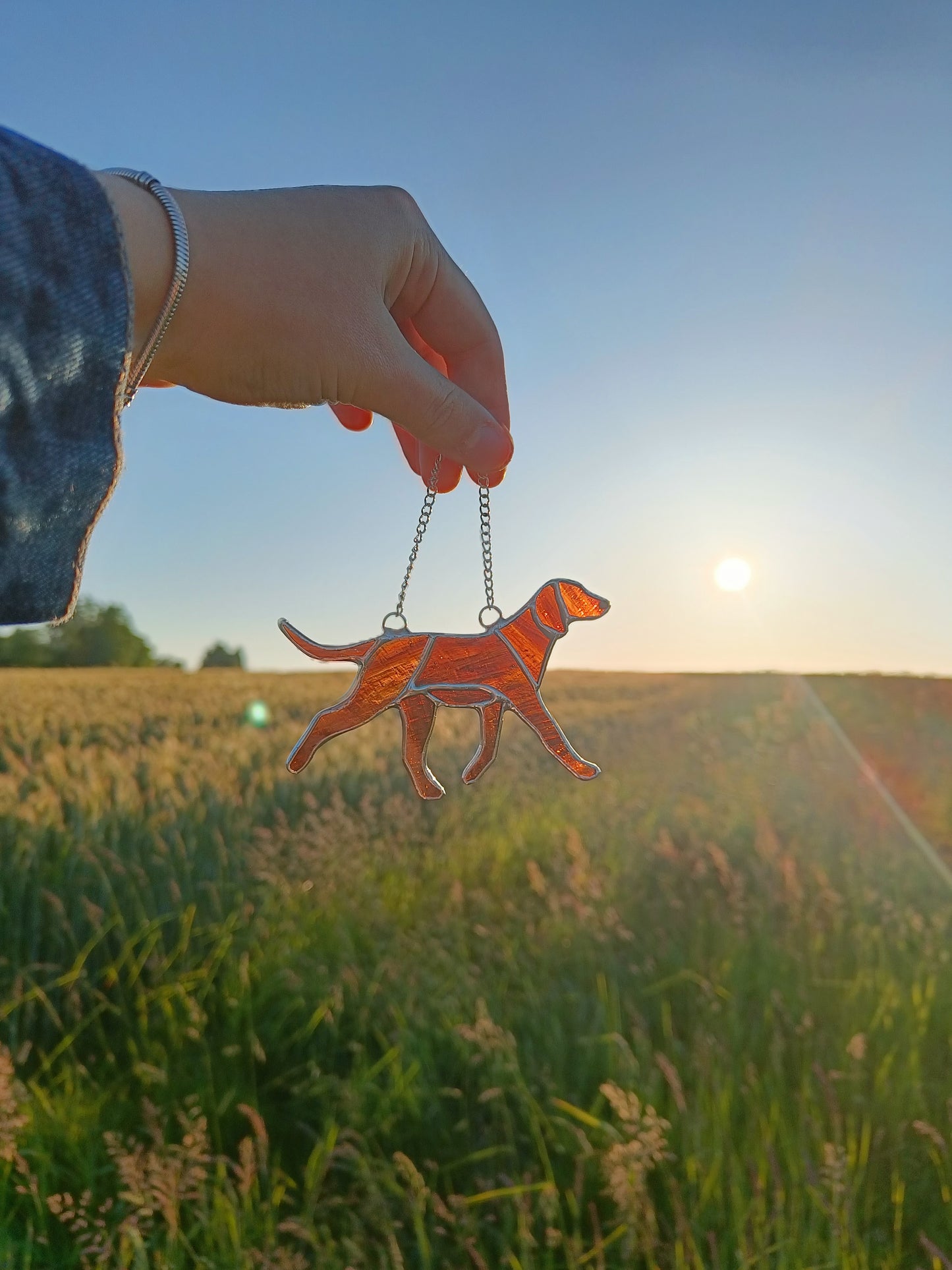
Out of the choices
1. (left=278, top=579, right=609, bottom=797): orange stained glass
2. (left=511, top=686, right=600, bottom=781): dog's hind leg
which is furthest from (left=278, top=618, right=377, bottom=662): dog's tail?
(left=511, top=686, right=600, bottom=781): dog's hind leg

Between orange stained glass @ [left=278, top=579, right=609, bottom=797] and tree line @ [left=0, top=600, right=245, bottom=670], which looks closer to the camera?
orange stained glass @ [left=278, top=579, right=609, bottom=797]

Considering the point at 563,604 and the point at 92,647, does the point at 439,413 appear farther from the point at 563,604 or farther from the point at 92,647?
the point at 92,647

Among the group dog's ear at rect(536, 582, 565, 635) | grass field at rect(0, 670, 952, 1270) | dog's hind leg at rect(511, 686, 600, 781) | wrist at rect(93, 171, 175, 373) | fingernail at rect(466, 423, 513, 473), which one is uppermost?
wrist at rect(93, 171, 175, 373)

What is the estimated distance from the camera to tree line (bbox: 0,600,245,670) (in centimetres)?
4094

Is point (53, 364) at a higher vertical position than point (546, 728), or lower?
higher

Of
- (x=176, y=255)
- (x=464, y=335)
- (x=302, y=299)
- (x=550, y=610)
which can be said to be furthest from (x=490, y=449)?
(x=176, y=255)

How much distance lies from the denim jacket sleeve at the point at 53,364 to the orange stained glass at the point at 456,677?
Result: 0.80 m

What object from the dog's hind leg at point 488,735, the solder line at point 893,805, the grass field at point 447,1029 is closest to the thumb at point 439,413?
the dog's hind leg at point 488,735

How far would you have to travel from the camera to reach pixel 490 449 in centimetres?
197

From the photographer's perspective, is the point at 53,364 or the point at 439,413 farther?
the point at 439,413

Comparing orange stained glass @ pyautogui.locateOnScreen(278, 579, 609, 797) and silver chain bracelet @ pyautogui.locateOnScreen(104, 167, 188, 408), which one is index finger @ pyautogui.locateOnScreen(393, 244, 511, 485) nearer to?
orange stained glass @ pyautogui.locateOnScreen(278, 579, 609, 797)

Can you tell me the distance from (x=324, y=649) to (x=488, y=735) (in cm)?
41

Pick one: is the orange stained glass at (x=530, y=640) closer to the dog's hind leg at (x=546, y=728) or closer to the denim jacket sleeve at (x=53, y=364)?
the dog's hind leg at (x=546, y=728)

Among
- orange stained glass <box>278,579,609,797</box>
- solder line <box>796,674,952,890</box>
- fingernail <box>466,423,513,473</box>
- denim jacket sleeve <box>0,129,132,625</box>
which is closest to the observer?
denim jacket sleeve <box>0,129,132,625</box>
